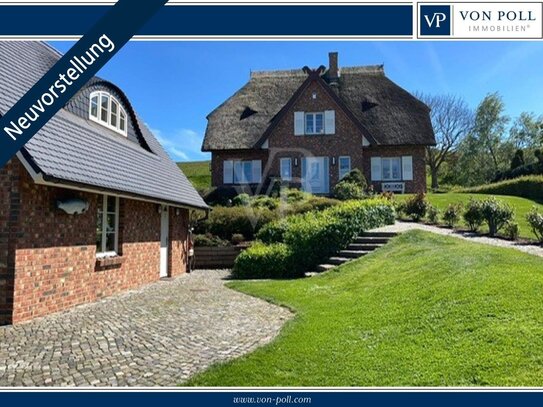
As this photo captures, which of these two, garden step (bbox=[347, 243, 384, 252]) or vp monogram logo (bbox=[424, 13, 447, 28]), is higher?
vp monogram logo (bbox=[424, 13, 447, 28])

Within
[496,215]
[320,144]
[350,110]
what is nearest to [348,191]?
[320,144]

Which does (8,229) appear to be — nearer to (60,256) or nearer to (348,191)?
(60,256)

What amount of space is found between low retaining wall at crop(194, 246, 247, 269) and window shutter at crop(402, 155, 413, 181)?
14.9 m

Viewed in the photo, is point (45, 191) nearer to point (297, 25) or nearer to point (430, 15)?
point (297, 25)

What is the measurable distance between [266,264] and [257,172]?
15692mm

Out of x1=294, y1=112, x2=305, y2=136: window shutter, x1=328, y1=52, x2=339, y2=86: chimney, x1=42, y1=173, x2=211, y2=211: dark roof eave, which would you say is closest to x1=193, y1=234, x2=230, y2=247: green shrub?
x1=42, y1=173, x2=211, y2=211: dark roof eave

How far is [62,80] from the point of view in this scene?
3627mm

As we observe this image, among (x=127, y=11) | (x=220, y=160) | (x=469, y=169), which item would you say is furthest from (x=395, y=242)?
(x=469, y=169)

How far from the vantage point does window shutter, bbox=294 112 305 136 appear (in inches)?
1100

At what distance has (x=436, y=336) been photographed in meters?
5.20

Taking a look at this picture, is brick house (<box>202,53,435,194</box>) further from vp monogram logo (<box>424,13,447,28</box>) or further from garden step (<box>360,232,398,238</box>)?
vp monogram logo (<box>424,13,447,28</box>)

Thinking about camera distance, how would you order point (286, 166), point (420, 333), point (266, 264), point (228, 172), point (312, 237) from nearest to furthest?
1. point (420, 333)
2. point (266, 264)
3. point (312, 237)
4. point (286, 166)
5. point (228, 172)

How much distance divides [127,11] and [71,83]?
2.56ft
